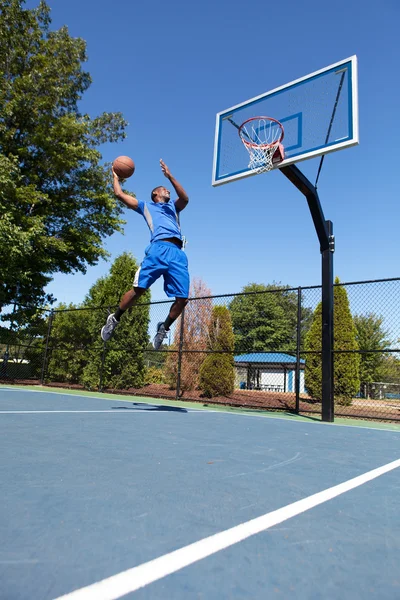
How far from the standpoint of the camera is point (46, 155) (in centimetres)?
1295

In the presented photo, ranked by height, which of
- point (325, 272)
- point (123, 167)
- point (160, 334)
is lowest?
point (160, 334)

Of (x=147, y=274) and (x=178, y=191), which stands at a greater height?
(x=178, y=191)

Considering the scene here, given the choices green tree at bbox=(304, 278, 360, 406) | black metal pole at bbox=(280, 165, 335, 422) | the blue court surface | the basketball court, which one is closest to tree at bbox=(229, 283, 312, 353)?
green tree at bbox=(304, 278, 360, 406)

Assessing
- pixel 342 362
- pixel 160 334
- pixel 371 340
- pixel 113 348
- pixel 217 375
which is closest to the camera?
pixel 160 334

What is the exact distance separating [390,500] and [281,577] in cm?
83

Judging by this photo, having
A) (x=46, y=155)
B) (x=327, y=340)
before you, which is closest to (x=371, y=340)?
(x=327, y=340)

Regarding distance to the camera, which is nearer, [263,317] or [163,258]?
[163,258]

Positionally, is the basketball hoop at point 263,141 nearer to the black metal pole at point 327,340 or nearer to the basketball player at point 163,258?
the black metal pole at point 327,340

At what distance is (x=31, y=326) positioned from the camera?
12562 mm

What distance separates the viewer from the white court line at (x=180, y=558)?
2.46ft

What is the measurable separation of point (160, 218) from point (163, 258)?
1.49 feet

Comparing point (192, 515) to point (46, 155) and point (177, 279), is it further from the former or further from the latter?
point (46, 155)

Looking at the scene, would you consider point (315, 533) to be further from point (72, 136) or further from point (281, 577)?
point (72, 136)

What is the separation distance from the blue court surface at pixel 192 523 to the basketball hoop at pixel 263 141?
14.5 ft
